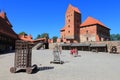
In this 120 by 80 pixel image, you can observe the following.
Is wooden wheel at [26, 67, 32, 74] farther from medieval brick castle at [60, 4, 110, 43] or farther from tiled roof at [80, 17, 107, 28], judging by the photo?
tiled roof at [80, 17, 107, 28]

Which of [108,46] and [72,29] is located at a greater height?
[72,29]

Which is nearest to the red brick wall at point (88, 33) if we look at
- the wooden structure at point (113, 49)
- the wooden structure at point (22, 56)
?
the wooden structure at point (113, 49)

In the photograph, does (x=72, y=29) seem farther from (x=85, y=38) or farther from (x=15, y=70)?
(x=15, y=70)

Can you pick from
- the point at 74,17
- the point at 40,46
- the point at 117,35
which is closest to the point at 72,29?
the point at 74,17

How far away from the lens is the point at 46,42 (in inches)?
2576

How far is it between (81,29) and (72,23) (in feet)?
15.1

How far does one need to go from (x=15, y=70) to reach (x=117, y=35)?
13348cm

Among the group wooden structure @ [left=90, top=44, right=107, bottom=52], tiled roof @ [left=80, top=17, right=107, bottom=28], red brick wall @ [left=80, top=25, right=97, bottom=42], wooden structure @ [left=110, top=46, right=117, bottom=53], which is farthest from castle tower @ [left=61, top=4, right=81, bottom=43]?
wooden structure @ [left=110, top=46, right=117, bottom=53]

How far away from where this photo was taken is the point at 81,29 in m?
73.4

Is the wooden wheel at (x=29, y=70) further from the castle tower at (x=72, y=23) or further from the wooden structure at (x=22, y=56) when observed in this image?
the castle tower at (x=72, y=23)

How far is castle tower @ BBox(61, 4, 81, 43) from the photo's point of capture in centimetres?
7407

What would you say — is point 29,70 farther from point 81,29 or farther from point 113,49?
point 81,29

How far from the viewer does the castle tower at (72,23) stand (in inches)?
2916

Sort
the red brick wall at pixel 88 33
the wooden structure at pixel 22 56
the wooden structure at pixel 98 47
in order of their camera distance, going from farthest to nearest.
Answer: the red brick wall at pixel 88 33, the wooden structure at pixel 98 47, the wooden structure at pixel 22 56
